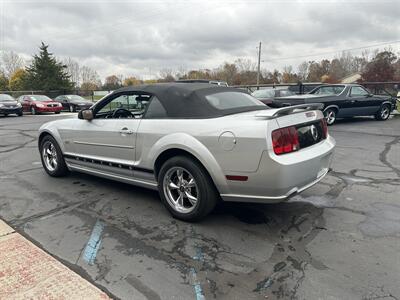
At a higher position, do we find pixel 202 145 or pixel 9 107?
pixel 202 145

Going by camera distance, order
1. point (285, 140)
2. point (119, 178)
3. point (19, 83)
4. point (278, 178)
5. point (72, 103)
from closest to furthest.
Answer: point (278, 178) < point (285, 140) < point (119, 178) < point (72, 103) < point (19, 83)

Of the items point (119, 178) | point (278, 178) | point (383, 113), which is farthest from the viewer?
point (383, 113)

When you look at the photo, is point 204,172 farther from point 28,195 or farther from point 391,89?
point 391,89

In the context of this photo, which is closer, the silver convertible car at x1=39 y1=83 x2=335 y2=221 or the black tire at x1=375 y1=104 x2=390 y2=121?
the silver convertible car at x1=39 y1=83 x2=335 y2=221

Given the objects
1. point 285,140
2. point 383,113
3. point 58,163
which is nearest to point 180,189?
point 285,140

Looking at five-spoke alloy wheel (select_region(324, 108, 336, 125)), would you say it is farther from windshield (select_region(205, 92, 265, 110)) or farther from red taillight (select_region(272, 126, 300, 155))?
red taillight (select_region(272, 126, 300, 155))

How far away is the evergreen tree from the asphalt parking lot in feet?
146

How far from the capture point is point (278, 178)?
3.02m

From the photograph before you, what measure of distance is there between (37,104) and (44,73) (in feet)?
88.0

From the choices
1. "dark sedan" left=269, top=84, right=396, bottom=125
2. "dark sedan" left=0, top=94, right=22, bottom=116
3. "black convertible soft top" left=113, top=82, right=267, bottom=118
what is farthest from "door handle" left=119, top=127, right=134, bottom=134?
"dark sedan" left=0, top=94, right=22, bottom=116

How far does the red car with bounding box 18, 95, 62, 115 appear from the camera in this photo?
71.3 ft

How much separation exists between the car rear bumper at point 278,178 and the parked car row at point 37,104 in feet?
67.7

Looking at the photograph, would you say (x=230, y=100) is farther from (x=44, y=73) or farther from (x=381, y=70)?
(x=44, y=73)

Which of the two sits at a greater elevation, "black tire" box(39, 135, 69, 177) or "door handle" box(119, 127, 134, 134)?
"door handle" box(119, 127, 134, 134)
